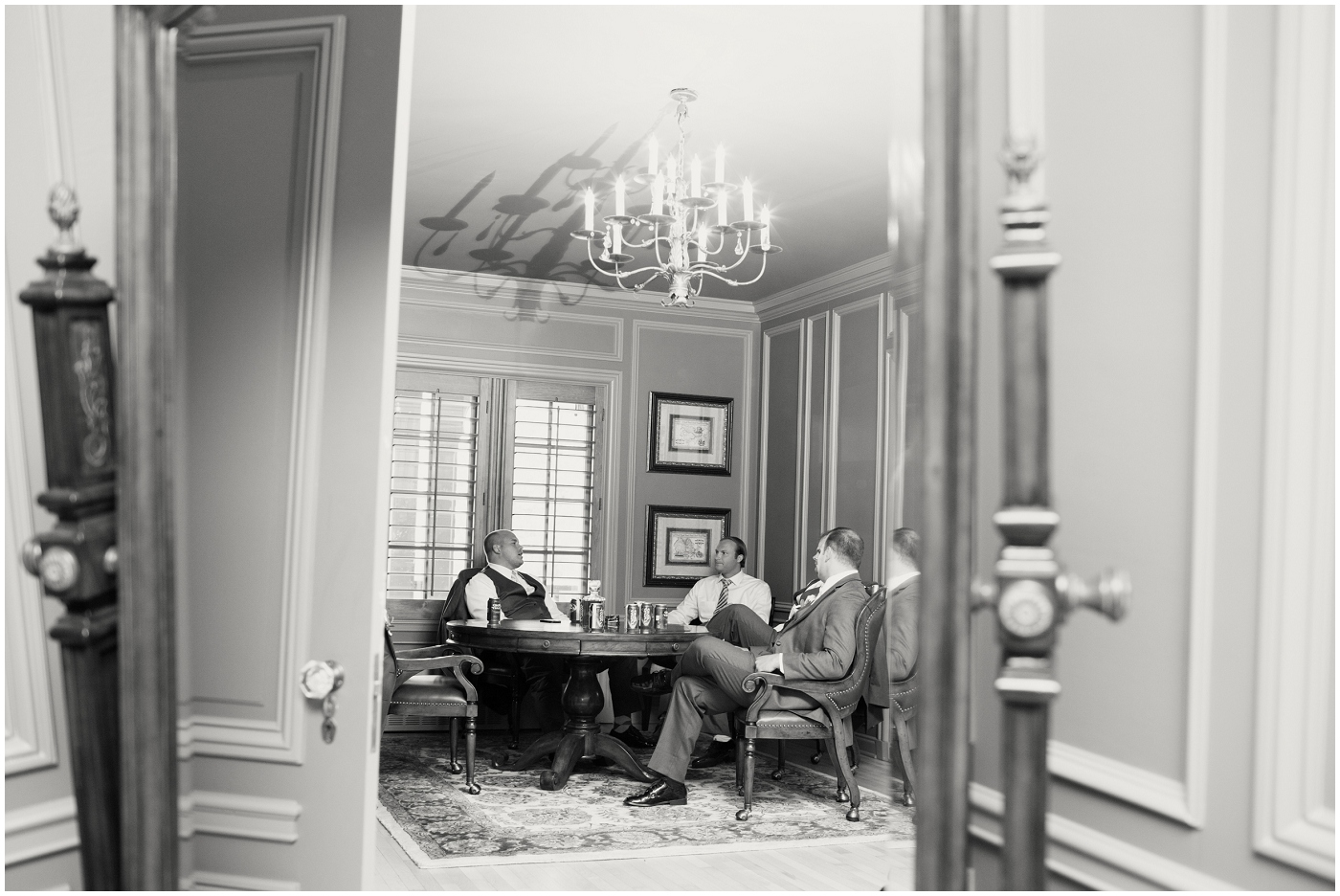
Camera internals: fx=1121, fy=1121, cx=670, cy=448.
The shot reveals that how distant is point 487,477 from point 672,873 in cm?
388

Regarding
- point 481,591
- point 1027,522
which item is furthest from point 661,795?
point 1027,522

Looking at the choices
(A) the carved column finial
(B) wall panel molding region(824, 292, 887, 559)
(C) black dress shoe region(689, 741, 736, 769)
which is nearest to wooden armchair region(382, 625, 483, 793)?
(C) black dress shoe region(689, 741, 736, 769)

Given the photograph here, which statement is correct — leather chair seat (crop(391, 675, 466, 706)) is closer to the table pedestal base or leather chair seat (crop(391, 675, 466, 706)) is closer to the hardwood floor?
the table pedestal base

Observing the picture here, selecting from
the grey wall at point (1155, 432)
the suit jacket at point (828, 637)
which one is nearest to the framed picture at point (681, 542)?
the suit jacket at point (828, 637)

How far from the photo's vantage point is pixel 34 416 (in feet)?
5.73

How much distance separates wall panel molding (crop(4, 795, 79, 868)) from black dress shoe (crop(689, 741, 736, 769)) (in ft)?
15.2

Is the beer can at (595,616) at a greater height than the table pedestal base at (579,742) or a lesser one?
greater

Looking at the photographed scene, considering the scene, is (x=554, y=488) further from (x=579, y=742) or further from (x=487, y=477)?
(x=579, y=742)

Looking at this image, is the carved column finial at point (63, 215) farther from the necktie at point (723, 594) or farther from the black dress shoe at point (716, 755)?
the necktie at point (723, 594)

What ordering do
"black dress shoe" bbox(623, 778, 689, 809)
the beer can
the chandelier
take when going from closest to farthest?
the chandelier → "black dress shoe" bbox(623, 778, 689, 809) → the beer can

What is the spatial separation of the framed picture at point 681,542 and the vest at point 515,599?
1.21m

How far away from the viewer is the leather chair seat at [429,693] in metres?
5.42

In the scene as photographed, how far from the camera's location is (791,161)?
502 centimetres

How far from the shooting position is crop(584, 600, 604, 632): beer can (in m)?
5.87
